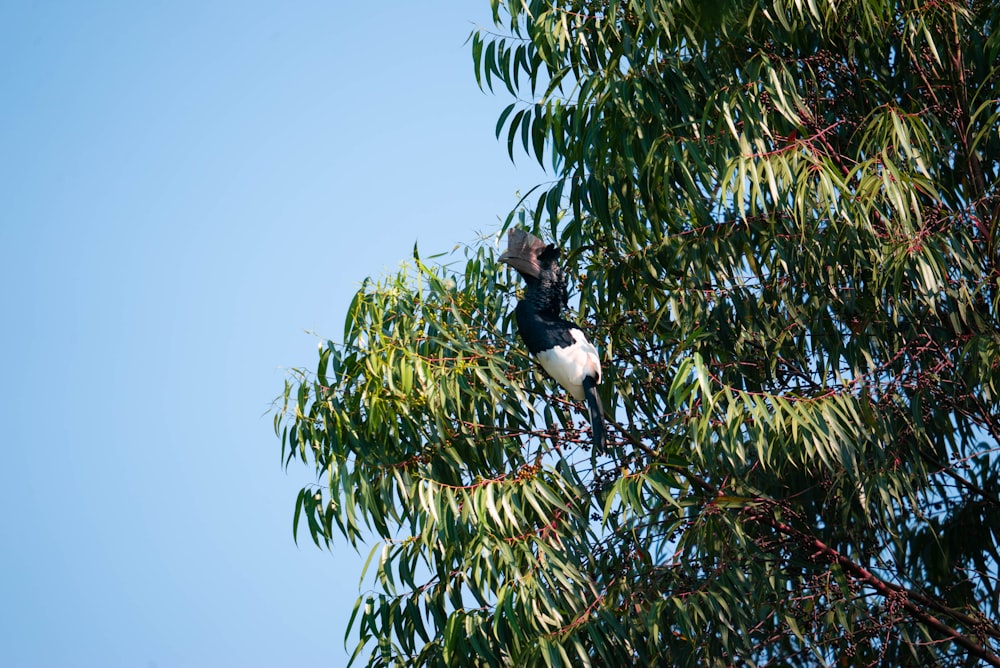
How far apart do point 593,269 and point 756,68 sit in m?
0.77

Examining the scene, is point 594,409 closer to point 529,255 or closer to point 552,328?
point 552,328

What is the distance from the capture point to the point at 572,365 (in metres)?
3.08

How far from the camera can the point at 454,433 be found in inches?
122

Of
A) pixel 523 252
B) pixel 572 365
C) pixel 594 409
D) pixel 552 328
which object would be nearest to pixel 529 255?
pixel 523 252

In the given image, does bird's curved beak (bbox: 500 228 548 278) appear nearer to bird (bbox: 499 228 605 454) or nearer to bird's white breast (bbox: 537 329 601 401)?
bird (bbox: 499 228 605 454)

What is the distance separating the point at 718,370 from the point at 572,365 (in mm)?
555

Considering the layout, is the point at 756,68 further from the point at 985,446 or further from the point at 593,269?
the point at 985,446

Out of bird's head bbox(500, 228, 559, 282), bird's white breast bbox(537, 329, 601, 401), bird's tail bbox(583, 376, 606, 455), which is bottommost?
bird's tail bbox(583, 376, 606, 455)

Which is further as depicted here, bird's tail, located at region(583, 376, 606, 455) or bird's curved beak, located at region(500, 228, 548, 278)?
bird's curved beak, located at region(500, 228, 548, 278)

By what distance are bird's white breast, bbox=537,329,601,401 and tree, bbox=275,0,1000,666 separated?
0.12 m

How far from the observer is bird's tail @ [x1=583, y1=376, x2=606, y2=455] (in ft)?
10.1

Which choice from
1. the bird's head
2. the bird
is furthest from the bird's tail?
the bird's head

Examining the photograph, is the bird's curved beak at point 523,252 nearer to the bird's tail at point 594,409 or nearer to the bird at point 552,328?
the bird at point 552,328

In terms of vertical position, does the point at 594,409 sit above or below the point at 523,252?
below
